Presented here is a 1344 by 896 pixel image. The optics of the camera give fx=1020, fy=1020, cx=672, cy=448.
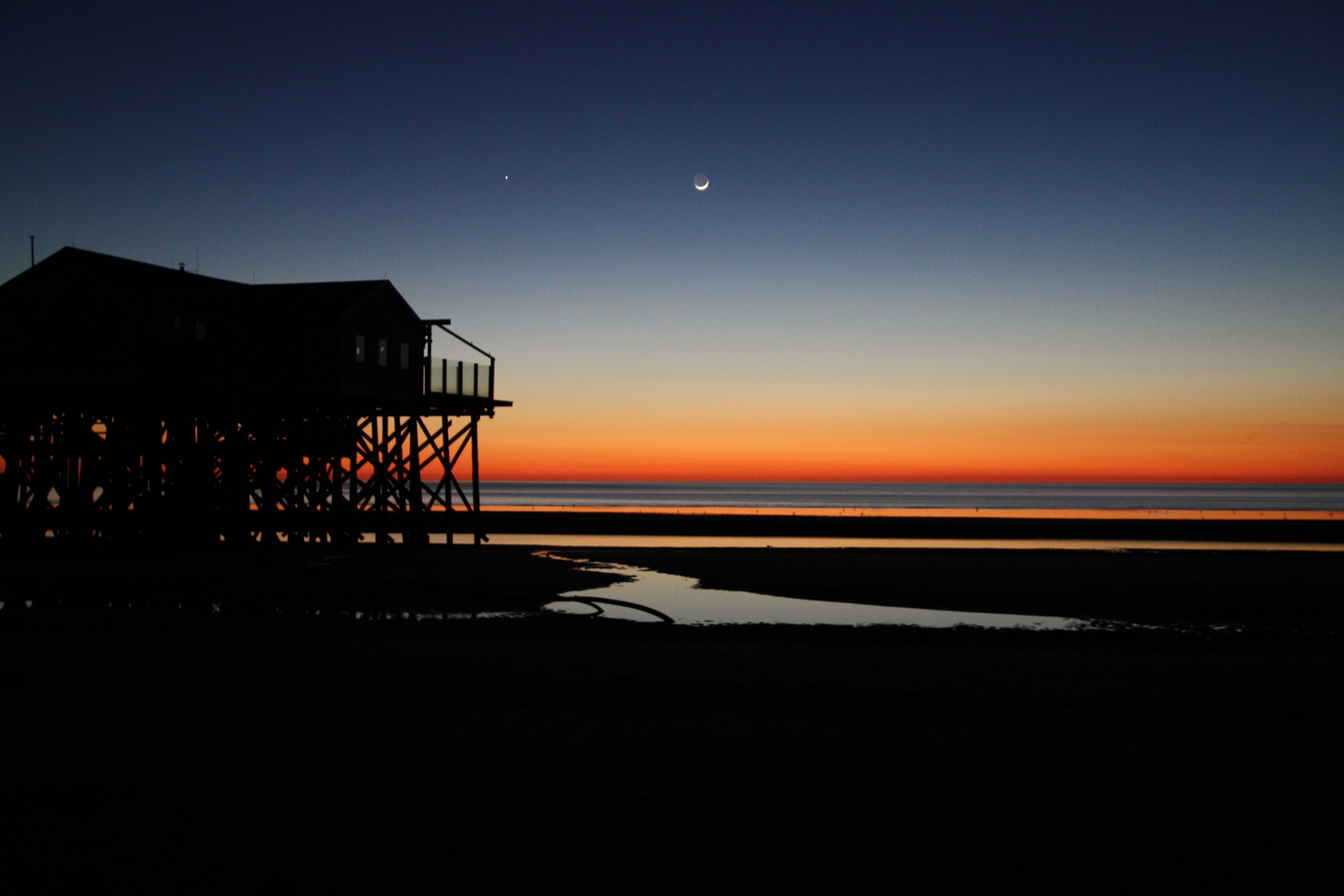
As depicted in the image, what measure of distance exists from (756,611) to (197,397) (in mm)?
18852

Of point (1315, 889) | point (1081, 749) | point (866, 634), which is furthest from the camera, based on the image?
point (866, 634)

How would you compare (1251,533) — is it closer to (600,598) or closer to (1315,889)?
(600,598)

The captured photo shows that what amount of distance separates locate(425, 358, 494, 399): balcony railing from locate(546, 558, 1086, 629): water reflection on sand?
14428 millimetres

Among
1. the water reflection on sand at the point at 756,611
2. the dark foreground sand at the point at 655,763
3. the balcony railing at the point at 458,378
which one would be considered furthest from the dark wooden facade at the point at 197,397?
the dark foreground sand at the point at 655,763

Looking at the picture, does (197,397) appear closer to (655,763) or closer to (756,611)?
(756,611)

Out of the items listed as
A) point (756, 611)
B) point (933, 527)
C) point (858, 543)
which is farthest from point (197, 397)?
point (933, 527)

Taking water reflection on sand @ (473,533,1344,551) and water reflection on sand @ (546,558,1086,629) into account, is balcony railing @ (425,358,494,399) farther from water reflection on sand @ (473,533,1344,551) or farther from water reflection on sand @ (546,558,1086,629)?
water reflection on sand @ (546,558,1086,629)

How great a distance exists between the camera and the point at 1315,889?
5.17 m

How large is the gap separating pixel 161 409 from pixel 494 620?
60.4ft

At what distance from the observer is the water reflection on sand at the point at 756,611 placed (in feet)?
58.4

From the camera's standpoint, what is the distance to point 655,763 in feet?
24.6

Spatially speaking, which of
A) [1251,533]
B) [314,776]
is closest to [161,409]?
[314,776]

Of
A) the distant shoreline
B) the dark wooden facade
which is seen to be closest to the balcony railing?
the dark wooden facade

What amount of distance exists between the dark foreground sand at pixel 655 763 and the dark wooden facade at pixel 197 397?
16480mm
